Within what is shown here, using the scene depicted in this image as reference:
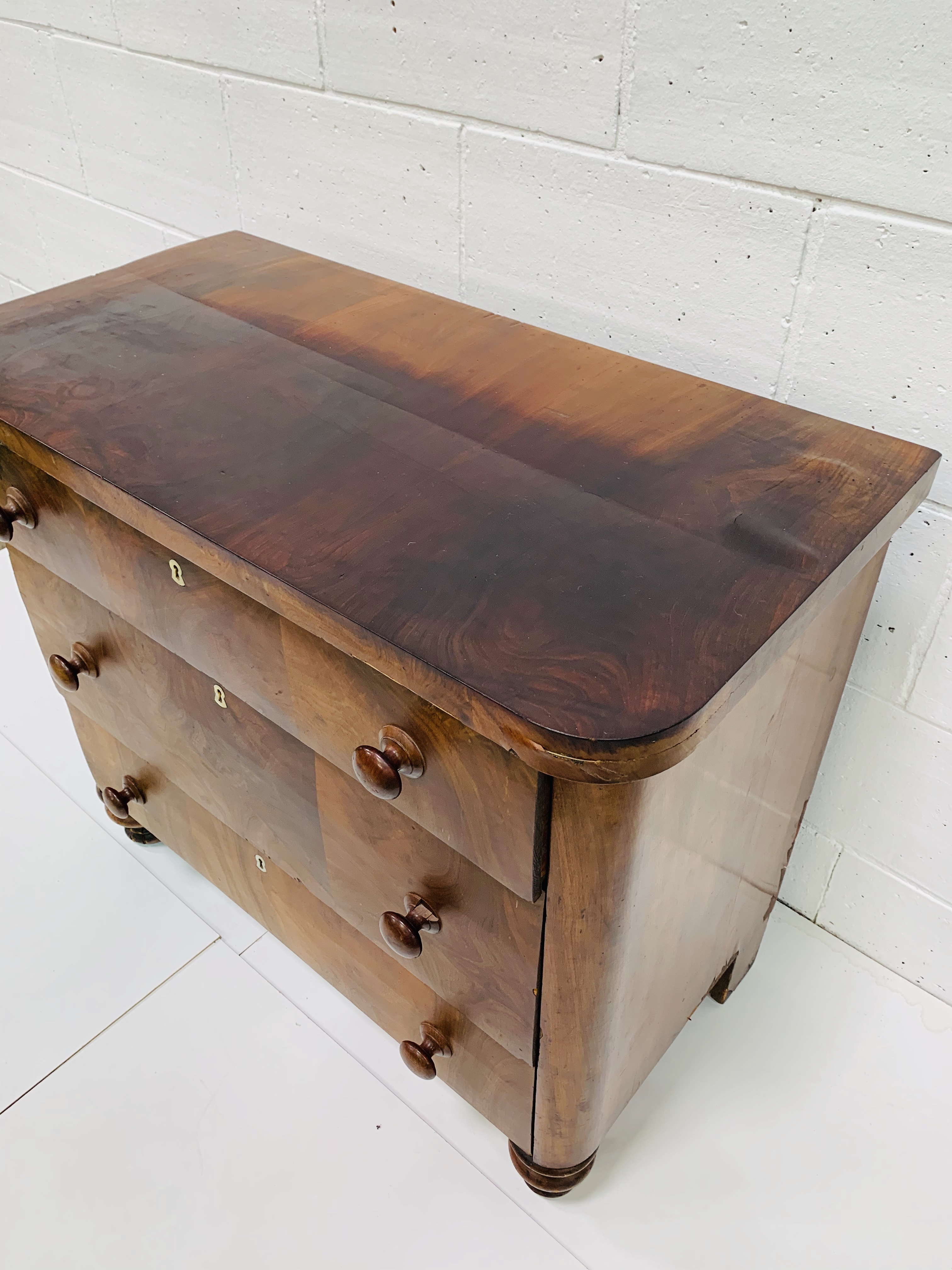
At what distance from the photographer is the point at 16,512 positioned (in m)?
0.93

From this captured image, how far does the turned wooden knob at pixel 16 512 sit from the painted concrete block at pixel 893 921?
3.34 feet

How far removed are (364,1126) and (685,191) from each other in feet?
3.42

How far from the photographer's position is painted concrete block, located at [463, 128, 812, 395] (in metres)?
0.92

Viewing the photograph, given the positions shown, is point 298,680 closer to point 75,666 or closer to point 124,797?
point 75,666

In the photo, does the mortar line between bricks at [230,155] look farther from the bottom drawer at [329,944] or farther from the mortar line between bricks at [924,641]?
the mortar line between bricks at [924,641]

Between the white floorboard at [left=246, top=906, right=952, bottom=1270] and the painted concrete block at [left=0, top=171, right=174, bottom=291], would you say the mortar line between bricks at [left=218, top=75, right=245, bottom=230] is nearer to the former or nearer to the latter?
the painted concrete block at [left=0, top=171, right=174, bottom=291]

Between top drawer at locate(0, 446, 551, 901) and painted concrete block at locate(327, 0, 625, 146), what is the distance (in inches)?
23.7

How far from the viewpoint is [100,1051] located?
1.14m

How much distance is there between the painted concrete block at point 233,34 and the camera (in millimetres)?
1159

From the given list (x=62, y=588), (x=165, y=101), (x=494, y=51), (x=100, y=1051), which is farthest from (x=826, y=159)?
(x=100, y=1051)

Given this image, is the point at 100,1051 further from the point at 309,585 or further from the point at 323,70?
the point at 323,70

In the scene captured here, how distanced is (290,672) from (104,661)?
15.8 inches

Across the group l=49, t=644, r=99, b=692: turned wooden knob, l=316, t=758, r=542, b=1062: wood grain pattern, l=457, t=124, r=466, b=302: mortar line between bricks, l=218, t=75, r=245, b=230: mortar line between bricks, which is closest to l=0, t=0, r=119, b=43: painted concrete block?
l=218, t=75, r=245, b=230: mortar line between bricks

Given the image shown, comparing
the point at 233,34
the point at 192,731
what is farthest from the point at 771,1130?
the point at 233,34
